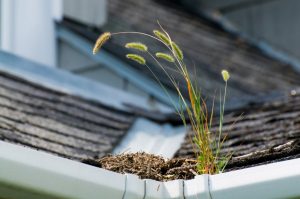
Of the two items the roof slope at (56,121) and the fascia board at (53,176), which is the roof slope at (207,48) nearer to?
the roof slope at (56,121)

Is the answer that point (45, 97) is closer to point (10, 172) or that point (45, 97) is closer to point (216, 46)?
point (10, 172)

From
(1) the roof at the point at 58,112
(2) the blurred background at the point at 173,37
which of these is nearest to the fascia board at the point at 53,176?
(1) the roof at the point at 58,112

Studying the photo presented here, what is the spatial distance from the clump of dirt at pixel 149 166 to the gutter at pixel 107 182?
5.9 inches

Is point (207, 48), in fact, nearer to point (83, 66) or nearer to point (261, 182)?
point (83, 66)

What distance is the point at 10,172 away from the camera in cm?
333

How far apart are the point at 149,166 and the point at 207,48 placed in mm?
5316

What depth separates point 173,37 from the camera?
9.05 meters

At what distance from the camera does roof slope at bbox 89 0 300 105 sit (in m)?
8.12

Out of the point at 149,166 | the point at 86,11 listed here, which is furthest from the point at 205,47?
the point at 149,166

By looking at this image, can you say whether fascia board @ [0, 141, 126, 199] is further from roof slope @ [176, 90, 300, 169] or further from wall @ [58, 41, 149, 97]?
wall @ [58, 41, 149, 97]

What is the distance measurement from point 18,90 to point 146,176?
1.95m

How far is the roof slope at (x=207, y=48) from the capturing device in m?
8.12

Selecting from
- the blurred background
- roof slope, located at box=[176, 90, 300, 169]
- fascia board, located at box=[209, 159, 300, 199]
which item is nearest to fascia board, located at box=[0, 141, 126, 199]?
fascia board, located at box=[209, 159, 300, 199]

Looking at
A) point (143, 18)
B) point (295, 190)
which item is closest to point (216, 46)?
point (143, 18)
